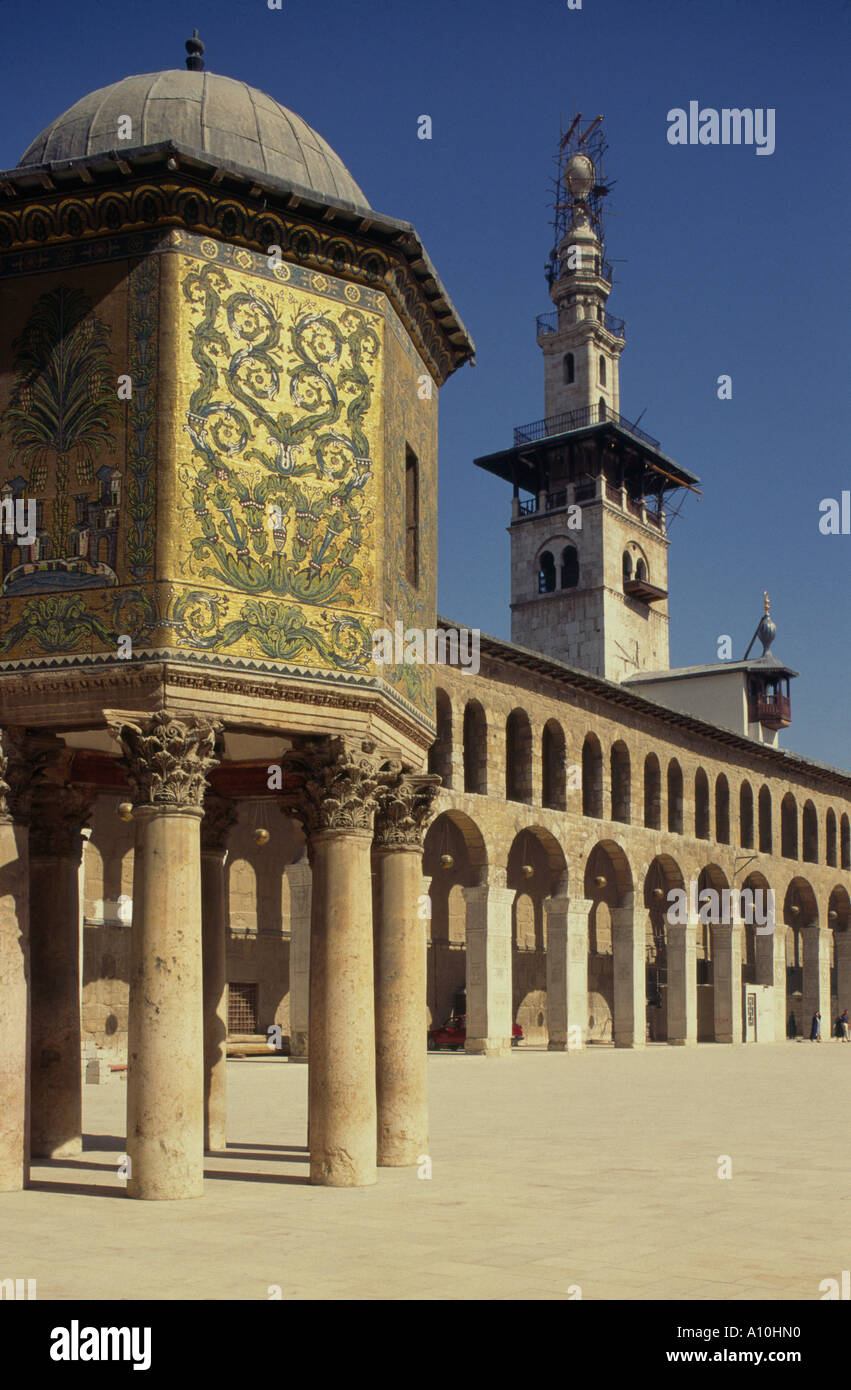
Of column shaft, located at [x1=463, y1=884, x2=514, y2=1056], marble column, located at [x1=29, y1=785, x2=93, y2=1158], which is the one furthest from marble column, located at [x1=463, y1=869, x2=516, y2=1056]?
marble column, located at [x1=29, y1=785, x2=93, y2=1158]

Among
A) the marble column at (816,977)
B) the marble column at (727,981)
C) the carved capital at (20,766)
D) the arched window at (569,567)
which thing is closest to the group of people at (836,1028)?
the marble column at (816,977)

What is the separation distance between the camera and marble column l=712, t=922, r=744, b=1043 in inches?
1876

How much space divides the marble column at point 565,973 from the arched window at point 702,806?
9.40 metres

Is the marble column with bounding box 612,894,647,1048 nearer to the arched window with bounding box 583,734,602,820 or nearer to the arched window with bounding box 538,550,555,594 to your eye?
the arched window with bounding box 583,734,602,820

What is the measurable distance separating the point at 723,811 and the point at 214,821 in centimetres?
3667

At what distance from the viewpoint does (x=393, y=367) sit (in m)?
13.1

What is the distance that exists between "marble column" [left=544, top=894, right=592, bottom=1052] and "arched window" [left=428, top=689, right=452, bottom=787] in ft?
19.8

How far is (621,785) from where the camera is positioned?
1705 inches

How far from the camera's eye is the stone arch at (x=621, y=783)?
4303 centimetres

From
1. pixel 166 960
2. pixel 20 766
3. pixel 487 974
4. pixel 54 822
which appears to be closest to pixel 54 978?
pixel 54 822

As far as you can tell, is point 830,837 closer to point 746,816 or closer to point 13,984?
point 746,816

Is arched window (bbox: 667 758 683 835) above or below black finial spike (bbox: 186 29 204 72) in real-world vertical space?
below
